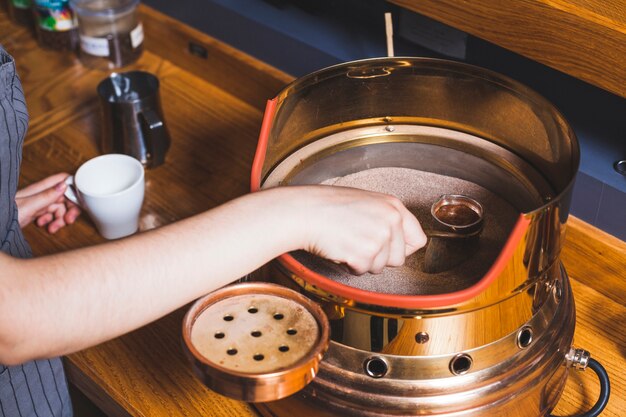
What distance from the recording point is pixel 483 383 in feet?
3.17

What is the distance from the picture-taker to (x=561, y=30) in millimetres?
1050

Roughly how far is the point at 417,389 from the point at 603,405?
28 centimetres

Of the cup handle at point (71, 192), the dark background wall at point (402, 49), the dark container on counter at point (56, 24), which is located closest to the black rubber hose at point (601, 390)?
the dark background wall at point (402, 49)

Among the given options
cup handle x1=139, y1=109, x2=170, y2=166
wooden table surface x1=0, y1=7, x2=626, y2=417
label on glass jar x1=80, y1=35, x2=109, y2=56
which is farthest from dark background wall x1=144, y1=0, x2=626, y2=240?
cup handle x1=139, y1=109, x2=170, y2=166

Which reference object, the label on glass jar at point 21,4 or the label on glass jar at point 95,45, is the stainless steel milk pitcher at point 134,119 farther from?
the label on glass jar at point 21,4

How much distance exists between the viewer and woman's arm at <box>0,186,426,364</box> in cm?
80

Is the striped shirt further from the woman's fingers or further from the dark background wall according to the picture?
the dark background wall

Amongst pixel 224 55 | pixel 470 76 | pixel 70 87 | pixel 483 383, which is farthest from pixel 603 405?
pixel 70 87

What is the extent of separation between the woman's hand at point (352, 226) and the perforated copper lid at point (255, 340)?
0.07 m

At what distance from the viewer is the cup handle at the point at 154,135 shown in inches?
57.3

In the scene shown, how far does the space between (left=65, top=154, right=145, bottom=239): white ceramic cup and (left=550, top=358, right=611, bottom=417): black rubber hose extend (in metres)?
0.74

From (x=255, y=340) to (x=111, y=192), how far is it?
612 millimetres

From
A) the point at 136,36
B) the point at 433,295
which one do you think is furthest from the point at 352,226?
the point at 136,36

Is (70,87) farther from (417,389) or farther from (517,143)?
(417,389)
